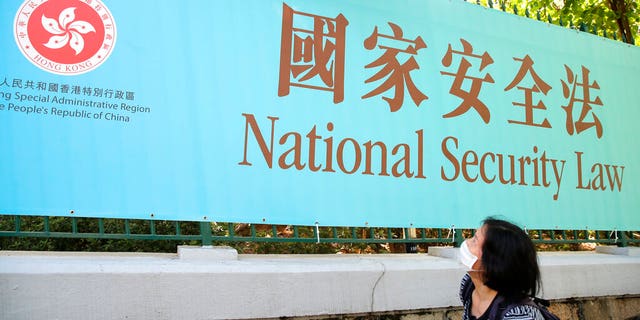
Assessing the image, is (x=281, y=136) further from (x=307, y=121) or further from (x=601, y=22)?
(x=601, y=22)

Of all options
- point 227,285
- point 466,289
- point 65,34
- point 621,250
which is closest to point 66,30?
point 65,34

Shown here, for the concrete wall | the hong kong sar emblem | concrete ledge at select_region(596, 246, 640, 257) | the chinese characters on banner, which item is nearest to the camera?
the concrete wall

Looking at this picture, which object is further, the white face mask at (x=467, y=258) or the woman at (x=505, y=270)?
the white face mask at (x=467, y=258)

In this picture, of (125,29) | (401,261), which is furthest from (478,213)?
(125,29)

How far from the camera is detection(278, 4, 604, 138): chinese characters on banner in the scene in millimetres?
3594

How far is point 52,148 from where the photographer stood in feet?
9.27

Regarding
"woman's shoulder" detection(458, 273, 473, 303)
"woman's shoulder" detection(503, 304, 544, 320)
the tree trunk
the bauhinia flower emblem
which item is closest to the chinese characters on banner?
the bauhinia flower emblem

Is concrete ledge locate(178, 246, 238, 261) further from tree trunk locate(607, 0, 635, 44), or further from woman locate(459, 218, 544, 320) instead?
tree trunk locate(607, 0, 635, 44)

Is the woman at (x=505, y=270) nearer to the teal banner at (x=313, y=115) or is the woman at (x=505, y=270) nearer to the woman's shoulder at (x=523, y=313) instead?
the woman's shoulder at (x=523, y=313)

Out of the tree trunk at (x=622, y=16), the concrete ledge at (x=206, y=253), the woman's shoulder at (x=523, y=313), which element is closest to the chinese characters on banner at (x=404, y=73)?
the concrete ledge at (x=206, y=253)

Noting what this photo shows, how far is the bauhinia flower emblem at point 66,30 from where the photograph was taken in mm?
2863

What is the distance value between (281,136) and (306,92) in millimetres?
362

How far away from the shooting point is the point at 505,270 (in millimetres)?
2318

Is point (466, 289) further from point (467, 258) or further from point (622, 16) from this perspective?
point (622, 16)
